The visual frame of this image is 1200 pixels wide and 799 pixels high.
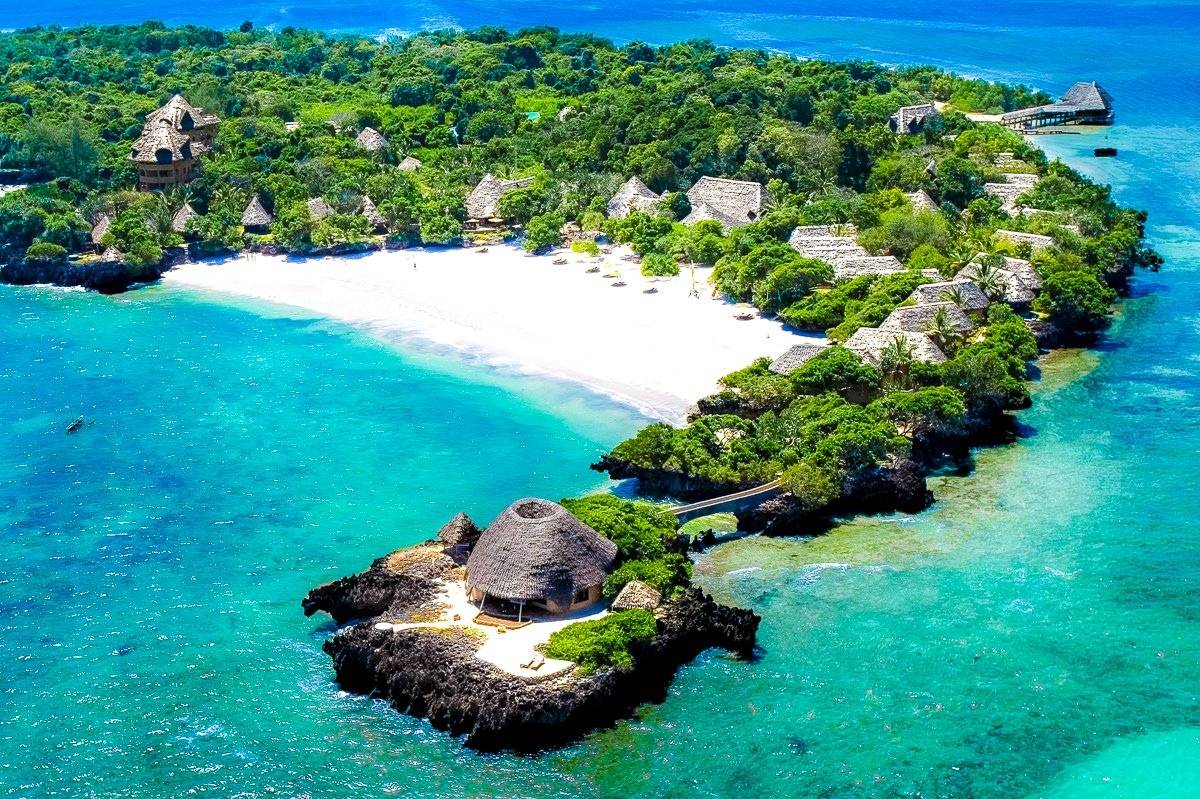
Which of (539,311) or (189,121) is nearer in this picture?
(539,311)

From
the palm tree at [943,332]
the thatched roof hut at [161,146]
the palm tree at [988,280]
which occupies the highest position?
the thatched roof hut at [161,146]

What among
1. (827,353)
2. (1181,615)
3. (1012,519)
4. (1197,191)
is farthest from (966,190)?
(1181,615)

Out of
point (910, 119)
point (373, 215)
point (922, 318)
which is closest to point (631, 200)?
point (373, 215)

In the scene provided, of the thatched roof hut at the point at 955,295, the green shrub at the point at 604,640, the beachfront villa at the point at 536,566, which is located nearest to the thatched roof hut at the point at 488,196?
the thatched roof hut at the point at 955,295

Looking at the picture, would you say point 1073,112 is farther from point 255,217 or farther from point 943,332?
point 255,217

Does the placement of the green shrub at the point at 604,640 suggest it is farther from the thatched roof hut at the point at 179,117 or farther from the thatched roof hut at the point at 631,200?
the thatched roof hut at the point at 179,117

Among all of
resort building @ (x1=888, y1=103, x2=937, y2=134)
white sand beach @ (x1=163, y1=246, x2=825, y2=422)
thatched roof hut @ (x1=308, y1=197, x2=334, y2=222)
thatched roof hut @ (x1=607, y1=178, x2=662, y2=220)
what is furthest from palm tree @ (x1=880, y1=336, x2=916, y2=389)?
resort building @ (x1=888, y1=103, x2=937, y2=134)

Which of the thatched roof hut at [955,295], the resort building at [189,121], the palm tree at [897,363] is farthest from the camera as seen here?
the resort building at [189,121]
